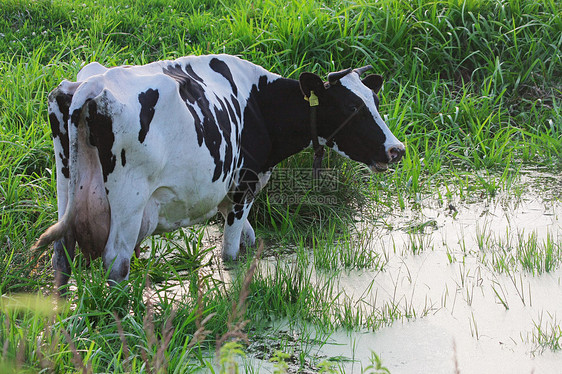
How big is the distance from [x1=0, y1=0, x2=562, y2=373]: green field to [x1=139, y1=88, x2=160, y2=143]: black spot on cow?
771 millimetres

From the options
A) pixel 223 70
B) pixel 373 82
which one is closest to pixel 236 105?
pixel 223 70

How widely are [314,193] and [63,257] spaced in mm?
2245

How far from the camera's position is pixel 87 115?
3385mm

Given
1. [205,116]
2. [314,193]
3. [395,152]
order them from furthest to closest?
[314,193] < [395,152] < [205,116]

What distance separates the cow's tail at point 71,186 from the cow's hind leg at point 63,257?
0.11m

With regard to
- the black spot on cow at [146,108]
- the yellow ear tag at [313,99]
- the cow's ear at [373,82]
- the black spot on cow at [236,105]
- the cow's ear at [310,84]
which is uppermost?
the cow's ear at [373,82]

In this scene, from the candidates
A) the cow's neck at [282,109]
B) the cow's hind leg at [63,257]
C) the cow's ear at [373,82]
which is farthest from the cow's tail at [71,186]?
the cow's ear at [373,82]

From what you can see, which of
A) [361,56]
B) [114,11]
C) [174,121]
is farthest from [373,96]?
[114,11]

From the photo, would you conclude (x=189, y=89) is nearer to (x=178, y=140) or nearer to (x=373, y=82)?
(x=178, y=140)

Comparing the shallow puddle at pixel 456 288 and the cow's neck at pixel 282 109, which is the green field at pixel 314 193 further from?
the cow's neck at pixel 282 109

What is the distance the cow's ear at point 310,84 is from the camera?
15.0 feet

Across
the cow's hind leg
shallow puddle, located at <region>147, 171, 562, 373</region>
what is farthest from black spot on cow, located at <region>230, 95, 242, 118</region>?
Answer: the cow's hind leg

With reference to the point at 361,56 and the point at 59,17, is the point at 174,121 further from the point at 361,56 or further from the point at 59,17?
the point at 59,17

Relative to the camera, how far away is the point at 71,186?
3.46 meters
